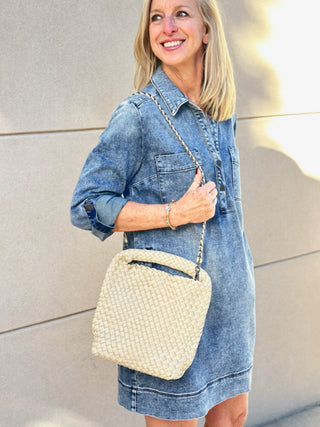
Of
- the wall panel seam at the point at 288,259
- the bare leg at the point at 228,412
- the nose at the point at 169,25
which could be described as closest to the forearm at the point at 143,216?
the nose at the point at 169,25

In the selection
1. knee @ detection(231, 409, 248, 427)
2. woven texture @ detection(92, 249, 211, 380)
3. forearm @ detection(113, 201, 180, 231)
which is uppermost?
forearm @ detection(113, 201, 180, 231)

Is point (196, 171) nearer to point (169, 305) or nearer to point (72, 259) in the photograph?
point (169, 305)

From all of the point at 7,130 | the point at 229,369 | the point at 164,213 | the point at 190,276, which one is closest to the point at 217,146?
the point at 164,213

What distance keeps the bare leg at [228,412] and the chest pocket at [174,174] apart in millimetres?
844

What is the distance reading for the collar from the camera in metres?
1.78

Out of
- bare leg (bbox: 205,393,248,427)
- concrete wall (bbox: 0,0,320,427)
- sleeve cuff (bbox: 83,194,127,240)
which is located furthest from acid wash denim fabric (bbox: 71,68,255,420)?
concrete wall (bbox: 0,0,320,427)

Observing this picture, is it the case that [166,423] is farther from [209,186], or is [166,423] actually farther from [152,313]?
[209,186]

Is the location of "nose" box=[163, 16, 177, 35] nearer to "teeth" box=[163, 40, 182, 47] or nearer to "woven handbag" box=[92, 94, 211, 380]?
"teeth" box=[163, 40, 182, 47]

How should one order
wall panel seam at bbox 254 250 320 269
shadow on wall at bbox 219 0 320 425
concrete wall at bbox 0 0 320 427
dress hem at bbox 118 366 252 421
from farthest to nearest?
wall panel seam at bbox 254 250 320 269 → shadow on wall at bbox 219 0 320 425 → concrete wall at bbox 0 0 320 427 → dress hem at bbox 118 366 252 421

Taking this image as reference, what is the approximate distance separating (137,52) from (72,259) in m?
1.01

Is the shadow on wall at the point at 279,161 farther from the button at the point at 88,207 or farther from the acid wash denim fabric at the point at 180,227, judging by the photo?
the button at the point at 88,207

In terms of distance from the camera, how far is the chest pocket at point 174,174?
1722 mm

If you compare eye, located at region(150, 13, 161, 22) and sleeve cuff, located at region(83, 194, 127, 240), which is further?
eye, located at region(150, 13, 161, 22)

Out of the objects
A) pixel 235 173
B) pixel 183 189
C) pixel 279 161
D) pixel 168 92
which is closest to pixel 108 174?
pixel 183 189
